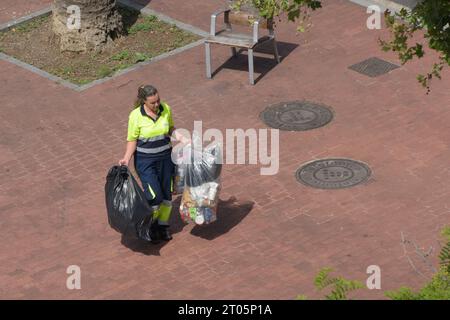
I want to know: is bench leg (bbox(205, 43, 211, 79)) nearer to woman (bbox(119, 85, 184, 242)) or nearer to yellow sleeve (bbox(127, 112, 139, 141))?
woman (bbox(119, 85, 184, 242))

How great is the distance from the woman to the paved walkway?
600mm

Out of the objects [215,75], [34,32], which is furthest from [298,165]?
[34,32]

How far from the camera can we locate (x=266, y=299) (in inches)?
433

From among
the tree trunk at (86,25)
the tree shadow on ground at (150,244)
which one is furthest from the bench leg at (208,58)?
the tree shadow on ground at (150,244)

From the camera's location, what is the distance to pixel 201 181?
11820 millimetres

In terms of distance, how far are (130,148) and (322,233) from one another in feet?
7.07

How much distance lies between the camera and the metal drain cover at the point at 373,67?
1566 cm

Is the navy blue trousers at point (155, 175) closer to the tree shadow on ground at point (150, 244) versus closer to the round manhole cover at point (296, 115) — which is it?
the tree shadow on ground at point (150, 244)

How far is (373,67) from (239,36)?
72.4 inches

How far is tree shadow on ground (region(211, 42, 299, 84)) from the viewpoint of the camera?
16.1 metres

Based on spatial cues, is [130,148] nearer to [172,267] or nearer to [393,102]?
[172,267]

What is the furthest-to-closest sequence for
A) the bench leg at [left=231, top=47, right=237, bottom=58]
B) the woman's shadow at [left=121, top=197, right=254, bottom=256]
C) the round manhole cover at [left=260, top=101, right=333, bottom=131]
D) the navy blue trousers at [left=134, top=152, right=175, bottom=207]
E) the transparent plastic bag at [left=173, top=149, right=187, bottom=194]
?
the bench leg at [left=231, top=47, right=237, bottom=58] < the round manhole cover at [left=260, top=101, right=333, bottom=131] < the woman's shadow at [left=121, top=197, right=254, bottom=256] < the transparent plastic bag at [left=173, top=149, right=187, bottom=194] < the navy blue trousers at [left=134, top=152, right=175, bottom=207]

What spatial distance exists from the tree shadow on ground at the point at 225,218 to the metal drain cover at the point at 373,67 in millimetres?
3680

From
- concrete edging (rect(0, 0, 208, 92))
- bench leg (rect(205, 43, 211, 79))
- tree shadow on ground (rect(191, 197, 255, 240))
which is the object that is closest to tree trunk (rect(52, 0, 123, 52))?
concrete edging (rect(0, 0, 208, 92))
